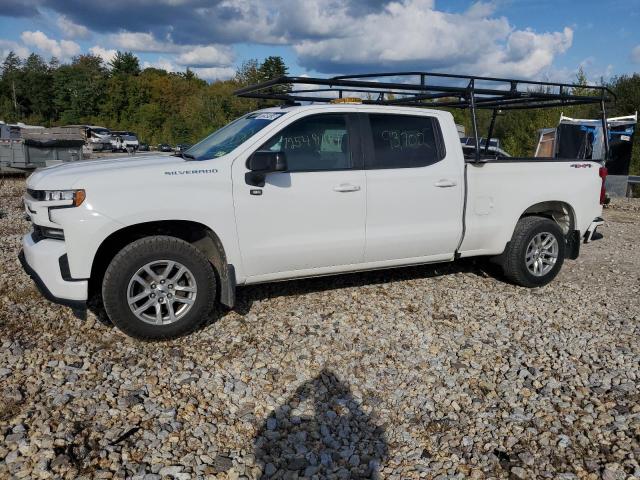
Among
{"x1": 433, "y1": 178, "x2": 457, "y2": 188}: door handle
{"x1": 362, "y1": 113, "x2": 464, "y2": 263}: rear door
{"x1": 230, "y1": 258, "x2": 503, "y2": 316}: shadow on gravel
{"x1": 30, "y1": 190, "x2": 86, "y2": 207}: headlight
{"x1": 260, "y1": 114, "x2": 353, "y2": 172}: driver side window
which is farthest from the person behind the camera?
{"x1": 230, "y1": 258, "x2": 503, "y2": 316}: shadow on gravel

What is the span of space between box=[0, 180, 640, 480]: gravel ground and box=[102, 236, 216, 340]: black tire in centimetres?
16

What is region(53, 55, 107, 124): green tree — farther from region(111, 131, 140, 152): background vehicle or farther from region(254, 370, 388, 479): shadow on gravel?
region(254, 370, 388, 479): shadow on gravel

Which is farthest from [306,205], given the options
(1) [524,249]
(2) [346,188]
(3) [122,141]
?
(3) [122,141]

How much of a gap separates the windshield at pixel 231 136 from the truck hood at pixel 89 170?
0.87ft

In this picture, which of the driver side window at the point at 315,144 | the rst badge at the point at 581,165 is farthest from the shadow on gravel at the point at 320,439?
the rst badge at the point at 581,165

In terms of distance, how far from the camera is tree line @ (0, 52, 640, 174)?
121 ft

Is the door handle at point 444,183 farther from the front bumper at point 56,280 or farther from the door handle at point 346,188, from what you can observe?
the front bumper at point 56,280

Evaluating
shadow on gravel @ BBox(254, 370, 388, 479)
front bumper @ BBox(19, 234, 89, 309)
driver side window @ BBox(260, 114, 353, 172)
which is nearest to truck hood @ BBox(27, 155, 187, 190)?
front bumper @ BBox(19, 234, 89, 309)

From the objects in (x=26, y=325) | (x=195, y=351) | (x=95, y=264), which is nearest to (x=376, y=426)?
(x=195, y=351)

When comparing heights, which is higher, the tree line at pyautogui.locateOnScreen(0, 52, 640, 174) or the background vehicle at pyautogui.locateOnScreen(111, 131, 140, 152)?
the tree line at pyautogui.locateOnScreen(0, 52, 640, 174)

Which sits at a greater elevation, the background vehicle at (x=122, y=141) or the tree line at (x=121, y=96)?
the tree line at (x=121, y=96)

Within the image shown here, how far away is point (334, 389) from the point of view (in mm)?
3945

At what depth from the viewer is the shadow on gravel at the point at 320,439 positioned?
10.2 feet

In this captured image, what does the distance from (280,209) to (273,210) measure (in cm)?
6
